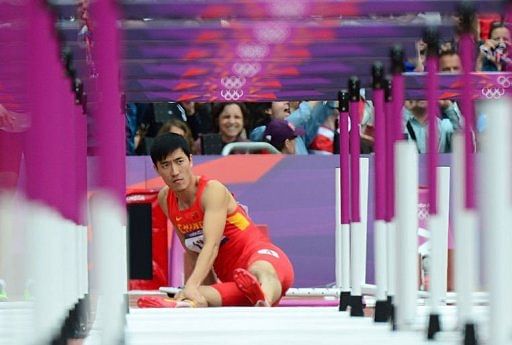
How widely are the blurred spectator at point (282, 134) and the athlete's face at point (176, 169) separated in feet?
7.51

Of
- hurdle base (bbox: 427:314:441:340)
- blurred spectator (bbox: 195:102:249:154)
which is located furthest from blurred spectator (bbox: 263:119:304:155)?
hurdle base (bbox: 427:314:441:340)

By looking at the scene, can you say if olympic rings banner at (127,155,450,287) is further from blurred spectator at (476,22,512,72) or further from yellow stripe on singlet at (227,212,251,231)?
yellow stripe on singlet at (227,212,251,231)

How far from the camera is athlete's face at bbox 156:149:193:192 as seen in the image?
6.91m

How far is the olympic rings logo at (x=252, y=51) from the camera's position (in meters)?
5.12

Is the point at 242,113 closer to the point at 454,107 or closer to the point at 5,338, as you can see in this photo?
the point at 454,107

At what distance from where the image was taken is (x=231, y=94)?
6.21m

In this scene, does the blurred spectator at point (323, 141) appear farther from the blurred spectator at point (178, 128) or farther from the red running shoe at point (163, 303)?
the red running shoe at point (163, 303)

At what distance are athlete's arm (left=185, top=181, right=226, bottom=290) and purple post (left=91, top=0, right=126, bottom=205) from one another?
4.06 metres

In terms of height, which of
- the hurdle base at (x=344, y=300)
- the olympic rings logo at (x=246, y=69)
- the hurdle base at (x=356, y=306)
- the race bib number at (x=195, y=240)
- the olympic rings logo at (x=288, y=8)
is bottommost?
the hurdle base at (x=344, y=300)

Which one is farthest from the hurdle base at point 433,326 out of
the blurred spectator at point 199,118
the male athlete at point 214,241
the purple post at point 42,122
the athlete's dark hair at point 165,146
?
the blurred spectator at point 199,118

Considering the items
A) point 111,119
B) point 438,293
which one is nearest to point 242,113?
point 438,293

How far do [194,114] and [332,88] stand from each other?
4.32 meters

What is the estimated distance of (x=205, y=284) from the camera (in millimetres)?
7527

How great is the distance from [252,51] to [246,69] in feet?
1.46
